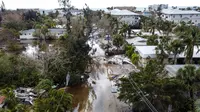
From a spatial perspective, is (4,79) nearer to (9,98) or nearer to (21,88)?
(21,88)

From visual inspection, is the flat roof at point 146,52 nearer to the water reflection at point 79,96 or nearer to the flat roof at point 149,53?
the flat roof at point 149,53

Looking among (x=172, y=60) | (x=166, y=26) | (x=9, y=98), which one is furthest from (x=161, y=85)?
(x=166, y=26)

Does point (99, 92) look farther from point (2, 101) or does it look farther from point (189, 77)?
point (189, 77)

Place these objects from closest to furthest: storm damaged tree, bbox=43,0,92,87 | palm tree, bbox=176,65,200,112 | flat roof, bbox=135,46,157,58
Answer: palm tree, bbox=176,65,200,112
storm damaged tree, bbox=43,0,92,87
flat roof, bbox=135,46,157,58

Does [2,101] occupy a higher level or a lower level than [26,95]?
higher

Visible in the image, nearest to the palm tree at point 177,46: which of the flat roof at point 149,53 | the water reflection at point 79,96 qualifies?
the flat roof at point 149,53

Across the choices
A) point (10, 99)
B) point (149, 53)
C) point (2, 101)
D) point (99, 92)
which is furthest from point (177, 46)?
point (2, 101)

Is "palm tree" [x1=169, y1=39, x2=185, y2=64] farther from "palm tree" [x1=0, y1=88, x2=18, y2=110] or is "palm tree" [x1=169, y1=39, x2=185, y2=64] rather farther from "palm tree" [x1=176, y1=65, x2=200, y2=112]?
"palm tree" [x1=0, y1=88, x2=18, y2=110]

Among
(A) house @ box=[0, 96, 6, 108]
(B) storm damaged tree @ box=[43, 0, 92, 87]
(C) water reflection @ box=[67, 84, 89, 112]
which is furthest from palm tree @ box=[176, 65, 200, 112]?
(A) house @ box=[0, 96, 6, 108]

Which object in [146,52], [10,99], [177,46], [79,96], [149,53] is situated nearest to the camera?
[10,99]
